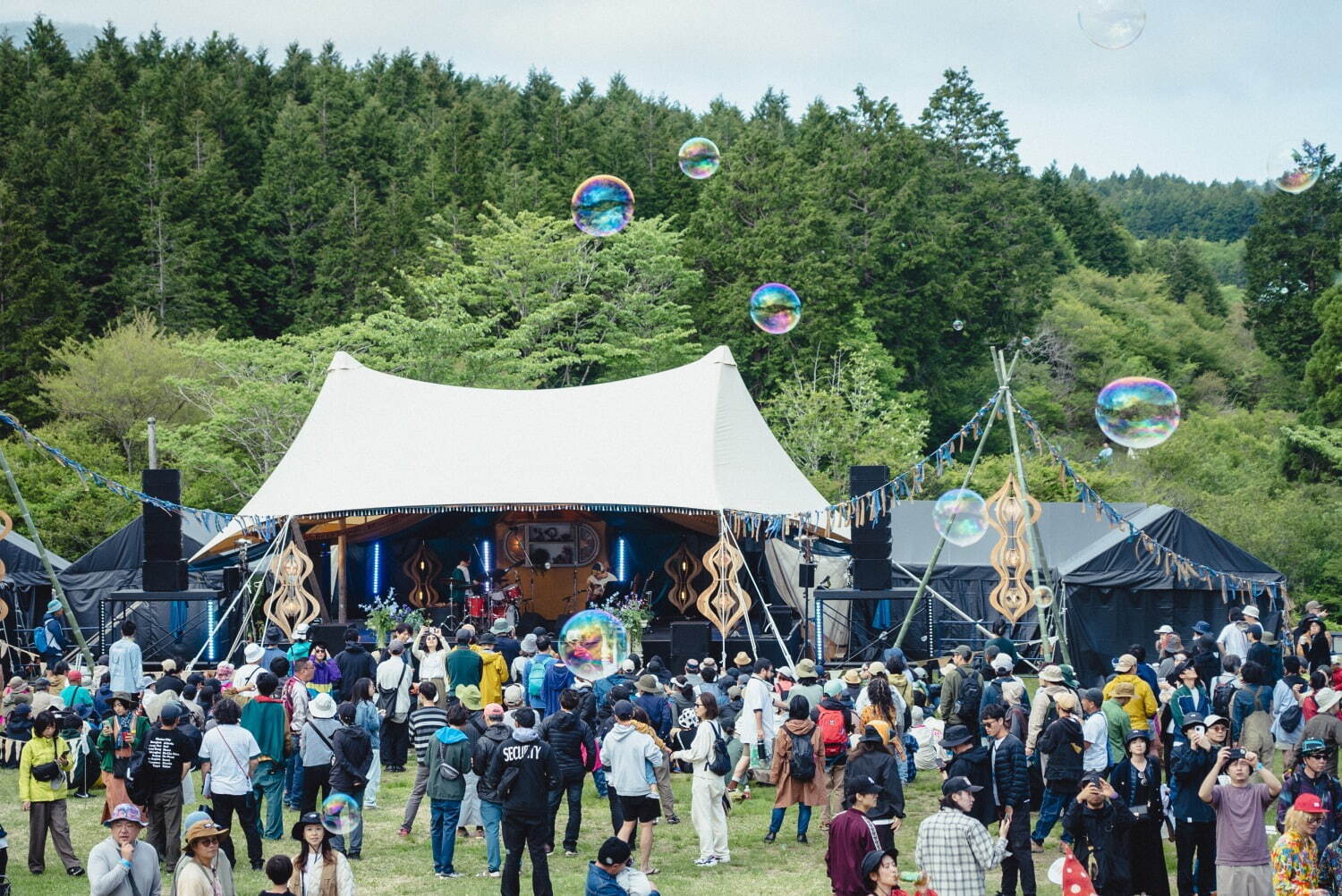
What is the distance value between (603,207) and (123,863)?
14.2m

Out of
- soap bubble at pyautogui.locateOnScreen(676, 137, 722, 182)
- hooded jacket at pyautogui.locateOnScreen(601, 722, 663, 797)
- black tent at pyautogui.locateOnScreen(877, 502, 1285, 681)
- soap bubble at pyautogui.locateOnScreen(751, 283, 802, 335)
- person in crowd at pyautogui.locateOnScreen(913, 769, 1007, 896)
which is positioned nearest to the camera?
person in crowd at pyautogui.locateOnScreen(913, 769, 1007, 896)

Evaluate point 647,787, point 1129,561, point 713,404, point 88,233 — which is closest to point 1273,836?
point 647,787

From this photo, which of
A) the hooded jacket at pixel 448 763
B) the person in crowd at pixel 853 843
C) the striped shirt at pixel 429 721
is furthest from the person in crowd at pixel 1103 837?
the striped shirt at pixel 429 721

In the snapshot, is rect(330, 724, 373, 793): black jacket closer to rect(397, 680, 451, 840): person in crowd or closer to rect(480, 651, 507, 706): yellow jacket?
rect(397, 680, 451, 840): person in crowd

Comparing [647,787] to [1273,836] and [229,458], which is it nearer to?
[1273,836]

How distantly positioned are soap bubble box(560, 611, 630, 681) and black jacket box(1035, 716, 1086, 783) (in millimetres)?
4225

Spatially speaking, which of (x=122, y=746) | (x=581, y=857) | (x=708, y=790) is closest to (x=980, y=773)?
(x=708, y=790)

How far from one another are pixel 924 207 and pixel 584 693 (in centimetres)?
3960

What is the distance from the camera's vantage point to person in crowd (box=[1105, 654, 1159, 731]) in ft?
34.1

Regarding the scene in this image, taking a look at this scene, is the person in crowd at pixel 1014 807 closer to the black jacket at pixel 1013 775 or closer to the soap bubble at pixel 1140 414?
the black jacket at pixel 1013 775

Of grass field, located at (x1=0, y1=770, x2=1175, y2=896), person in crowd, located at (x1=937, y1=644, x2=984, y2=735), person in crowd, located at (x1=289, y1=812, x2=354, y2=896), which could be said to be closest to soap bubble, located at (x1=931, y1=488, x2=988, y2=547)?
person in crowd, located at (x1=937, y1=644, x2=984, y2=735)

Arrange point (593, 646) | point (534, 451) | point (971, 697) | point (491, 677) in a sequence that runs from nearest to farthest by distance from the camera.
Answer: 1. point (971, 697)
2. point (593, 646)
3. point (491, 677)
4. point (534, 451)

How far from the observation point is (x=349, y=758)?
31.6ft

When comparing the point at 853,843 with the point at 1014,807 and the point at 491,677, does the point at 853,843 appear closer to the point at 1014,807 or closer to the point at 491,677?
the point at 1014,807
